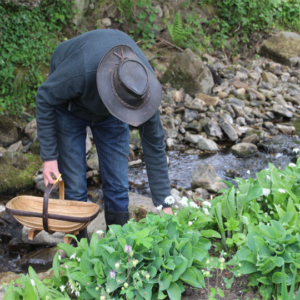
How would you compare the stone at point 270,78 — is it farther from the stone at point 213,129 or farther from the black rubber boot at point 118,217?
the black rubber boot at point 118,217

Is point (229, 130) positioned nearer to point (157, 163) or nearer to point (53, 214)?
point (157, 163)

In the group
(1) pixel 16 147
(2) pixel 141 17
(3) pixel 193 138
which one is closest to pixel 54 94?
(1) pixel 16 147

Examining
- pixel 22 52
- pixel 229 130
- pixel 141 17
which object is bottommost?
pixel 229 130

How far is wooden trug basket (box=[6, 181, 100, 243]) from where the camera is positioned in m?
2.56

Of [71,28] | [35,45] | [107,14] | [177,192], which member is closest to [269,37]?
[107,14]

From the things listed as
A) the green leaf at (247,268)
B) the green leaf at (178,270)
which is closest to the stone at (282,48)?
the green leaf at (247,268)

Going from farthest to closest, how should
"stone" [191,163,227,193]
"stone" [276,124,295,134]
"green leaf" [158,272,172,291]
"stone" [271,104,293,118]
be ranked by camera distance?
"stone" [271,104,293,118] → "stone" [276,124,295,134] → "stone" [191,163,227,193] → "green leaf" [158,272,172,291]

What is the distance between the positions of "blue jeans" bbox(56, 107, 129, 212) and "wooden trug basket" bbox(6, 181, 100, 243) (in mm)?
242

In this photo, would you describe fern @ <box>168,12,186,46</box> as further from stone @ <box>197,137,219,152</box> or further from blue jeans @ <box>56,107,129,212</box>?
blue jeans @ <box>56,107,129,212</box>

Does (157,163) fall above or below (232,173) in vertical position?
above

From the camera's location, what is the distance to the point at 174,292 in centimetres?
180

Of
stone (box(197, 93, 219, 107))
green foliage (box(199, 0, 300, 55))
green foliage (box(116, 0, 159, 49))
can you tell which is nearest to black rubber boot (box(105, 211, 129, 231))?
stone (box(197, 93, 219, 107))

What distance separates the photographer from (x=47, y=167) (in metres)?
2.78

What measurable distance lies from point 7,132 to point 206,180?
11.3 ft
